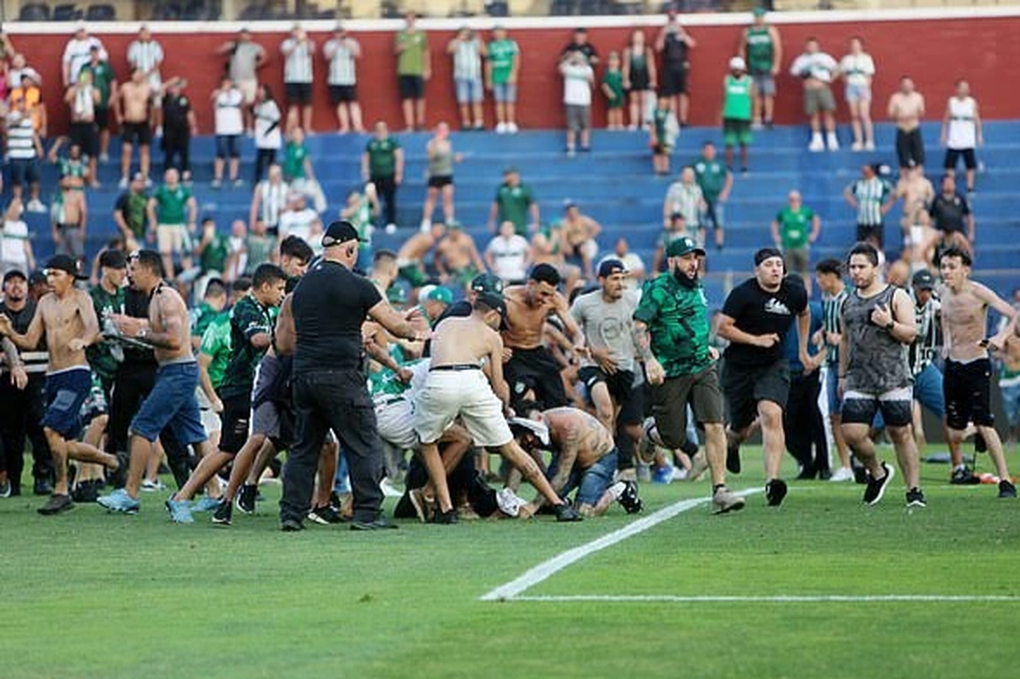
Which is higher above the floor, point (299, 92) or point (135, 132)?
point (299, 92)

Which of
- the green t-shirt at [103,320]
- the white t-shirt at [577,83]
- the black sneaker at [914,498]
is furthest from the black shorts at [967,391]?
the white t-shirt at [577,83]

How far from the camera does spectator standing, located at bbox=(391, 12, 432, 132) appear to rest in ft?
137

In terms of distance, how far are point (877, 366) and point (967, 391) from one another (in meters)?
3.22

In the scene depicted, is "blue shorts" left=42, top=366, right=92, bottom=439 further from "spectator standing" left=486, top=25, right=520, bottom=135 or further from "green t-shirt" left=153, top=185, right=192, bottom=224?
"spectator standing" left=486, top=25, right=520, bottom=135

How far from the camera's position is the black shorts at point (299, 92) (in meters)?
41.4

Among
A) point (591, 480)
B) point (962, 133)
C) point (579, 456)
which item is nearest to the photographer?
point (579, 456)

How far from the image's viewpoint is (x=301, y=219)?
1421 inches

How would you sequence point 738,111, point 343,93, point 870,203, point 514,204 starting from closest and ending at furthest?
point 870,203
point 514,204
point 738,111
point 343,93

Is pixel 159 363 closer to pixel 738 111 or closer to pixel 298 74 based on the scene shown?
pixel 738 111

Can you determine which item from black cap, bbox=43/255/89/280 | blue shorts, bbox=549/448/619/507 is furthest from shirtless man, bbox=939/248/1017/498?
black cap, bbox=43/255/89/280

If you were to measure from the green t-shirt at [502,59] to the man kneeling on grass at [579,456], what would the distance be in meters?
24.5

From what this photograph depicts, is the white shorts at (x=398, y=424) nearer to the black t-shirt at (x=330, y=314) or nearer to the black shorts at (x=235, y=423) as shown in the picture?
the black t-shirt at (x=330, y=314)

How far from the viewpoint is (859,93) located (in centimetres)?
4034

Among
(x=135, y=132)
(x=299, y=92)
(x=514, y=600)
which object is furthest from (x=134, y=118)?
(x=514, y=600)
